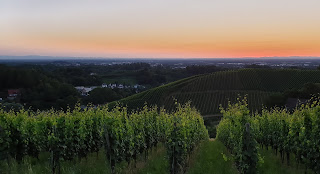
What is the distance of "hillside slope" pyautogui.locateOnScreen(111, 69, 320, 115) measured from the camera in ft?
168

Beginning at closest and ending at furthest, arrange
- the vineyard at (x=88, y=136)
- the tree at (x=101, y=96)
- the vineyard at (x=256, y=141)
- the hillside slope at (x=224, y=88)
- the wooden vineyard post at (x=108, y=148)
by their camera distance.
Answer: the vineyard at (x=256, y=141)
the wooden vineyard post at (x=108, y=148)
the vineyard at (x=88, y=136)
the hillside slope at (x=224, y=88)
the tree at (x=101, y=96)

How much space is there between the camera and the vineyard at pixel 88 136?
22.6 ft

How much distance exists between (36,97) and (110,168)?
180ft

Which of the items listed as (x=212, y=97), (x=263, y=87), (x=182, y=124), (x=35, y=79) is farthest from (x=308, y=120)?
(x=35, y=79)

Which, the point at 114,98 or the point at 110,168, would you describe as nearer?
the point at 110,168

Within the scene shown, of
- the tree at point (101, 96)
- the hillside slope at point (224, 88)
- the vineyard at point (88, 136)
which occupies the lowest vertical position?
the tree at point (101, 96)

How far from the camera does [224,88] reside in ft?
187

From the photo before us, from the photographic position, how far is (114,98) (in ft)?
209

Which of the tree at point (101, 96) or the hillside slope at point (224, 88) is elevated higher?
the hillside slope at point (224, 88)

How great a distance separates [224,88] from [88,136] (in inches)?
2033

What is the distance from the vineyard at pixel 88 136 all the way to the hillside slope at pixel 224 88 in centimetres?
3905

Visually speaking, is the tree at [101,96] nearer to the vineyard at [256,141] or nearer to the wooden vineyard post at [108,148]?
the wooden vineyard post at [108,148]

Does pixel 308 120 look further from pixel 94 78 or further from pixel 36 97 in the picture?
pixel 94 78

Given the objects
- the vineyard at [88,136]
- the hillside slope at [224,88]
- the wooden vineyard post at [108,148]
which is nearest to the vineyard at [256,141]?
the vineyard at [88,136]
